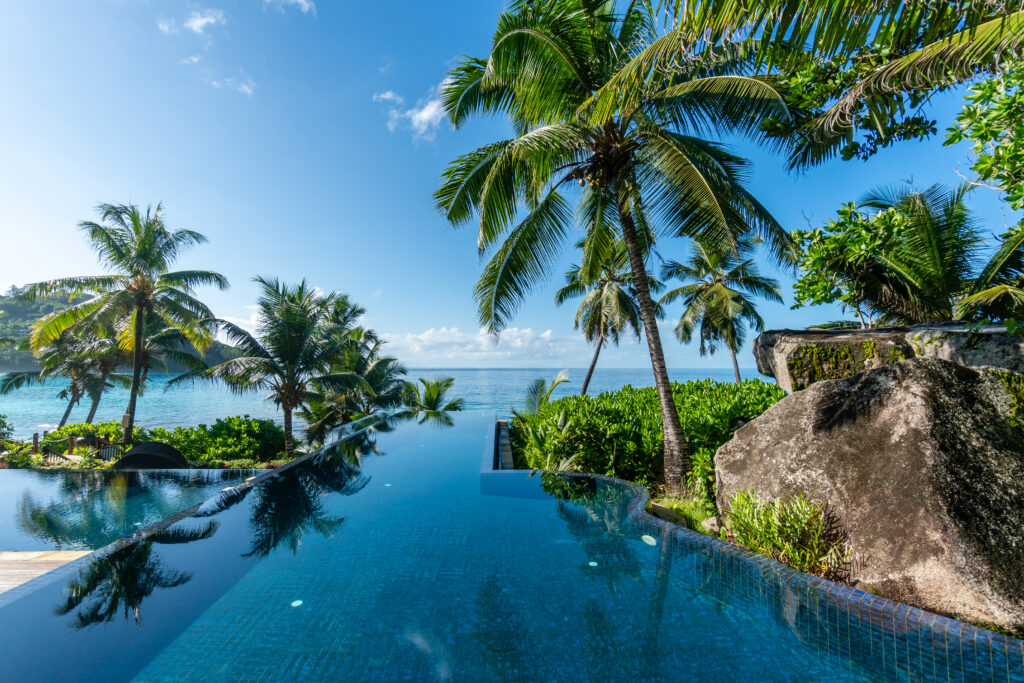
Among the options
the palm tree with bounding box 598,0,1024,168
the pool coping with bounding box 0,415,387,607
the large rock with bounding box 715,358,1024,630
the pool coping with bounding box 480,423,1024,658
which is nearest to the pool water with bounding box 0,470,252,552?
the pool coping with bounding box 0,415,387,607

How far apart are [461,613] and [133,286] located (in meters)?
19.9

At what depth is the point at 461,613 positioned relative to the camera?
9.62ft

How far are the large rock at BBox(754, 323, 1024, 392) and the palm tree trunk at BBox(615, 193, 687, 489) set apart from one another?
9.07 ft

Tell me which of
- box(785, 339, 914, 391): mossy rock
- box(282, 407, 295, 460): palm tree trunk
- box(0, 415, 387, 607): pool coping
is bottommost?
box(282, 407, 295, 460): palm tree trunk

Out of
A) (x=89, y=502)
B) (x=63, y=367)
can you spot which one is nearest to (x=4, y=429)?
(x=63, y=367)

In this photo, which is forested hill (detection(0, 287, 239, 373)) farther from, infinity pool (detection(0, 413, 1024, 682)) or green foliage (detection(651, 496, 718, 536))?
green foliage (detection(651, 496, 718, 536))

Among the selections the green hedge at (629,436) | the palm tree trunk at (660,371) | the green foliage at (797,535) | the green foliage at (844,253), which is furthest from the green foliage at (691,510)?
the green foliage at (844,253)

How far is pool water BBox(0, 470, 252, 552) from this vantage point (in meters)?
5.82

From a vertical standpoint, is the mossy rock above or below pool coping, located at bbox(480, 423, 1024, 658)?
above

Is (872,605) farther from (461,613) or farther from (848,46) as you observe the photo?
(848,46)

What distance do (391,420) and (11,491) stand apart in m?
8.45

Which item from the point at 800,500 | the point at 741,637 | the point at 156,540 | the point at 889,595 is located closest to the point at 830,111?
the point at 800,500

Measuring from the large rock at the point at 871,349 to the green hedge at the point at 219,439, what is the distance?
1668 centimetres

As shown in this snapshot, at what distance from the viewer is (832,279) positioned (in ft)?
24.9
